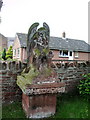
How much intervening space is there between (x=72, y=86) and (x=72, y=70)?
0.57 meters

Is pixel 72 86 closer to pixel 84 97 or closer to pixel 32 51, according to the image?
pixel 84 97

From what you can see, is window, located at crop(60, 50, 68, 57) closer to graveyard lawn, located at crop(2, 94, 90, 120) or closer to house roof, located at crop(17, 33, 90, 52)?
house roof, located at crop(17, 33, 90, 52)

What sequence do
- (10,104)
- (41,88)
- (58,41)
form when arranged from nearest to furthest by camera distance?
1. (41,88)
2. (10,104)
3. (58,41)

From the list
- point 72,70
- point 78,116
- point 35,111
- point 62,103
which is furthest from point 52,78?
point 72,70

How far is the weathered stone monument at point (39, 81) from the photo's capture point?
2.35 meters

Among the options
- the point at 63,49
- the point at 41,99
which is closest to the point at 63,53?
the point at 63,49

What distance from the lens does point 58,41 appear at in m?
20.2

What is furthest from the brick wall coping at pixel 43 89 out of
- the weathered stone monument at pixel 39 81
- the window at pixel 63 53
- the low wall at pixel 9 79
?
the window at pixel 63 53

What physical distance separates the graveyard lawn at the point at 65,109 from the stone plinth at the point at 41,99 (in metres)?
0.22

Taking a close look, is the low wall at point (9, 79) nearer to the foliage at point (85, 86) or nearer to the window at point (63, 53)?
the foliage at point (85, 86)

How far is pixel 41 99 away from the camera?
8.09 feet

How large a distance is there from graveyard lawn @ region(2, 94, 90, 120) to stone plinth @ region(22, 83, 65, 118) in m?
0.22

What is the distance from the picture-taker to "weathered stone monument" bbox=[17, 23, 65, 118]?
235 cm

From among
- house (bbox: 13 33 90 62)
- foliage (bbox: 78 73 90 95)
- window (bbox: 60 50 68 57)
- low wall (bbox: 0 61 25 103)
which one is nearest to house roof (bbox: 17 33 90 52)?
house (bbox: 13 33 90 62)
